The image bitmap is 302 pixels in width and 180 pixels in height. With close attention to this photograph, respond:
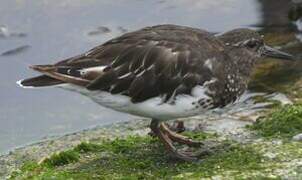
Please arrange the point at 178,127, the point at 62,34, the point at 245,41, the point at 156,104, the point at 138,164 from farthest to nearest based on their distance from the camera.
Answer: the point at 62,34 → the point at 178,127 → the point at 245,41 → the point at 138,164 → the point at 156,104

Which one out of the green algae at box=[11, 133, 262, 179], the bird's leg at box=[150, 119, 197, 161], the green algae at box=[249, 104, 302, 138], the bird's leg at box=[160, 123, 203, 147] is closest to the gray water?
the green algae at box=[11, 133, 262, 179]

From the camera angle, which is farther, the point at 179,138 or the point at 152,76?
the point at 179,138

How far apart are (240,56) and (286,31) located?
6.08 meters

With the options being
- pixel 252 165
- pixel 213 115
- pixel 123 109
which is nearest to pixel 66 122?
pixel 213 115

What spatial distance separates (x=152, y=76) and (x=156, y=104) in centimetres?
22

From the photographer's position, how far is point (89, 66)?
250 inches

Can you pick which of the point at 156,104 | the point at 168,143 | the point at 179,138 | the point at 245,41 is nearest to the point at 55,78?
the point at 156,104

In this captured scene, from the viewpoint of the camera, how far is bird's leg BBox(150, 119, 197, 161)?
6457mm

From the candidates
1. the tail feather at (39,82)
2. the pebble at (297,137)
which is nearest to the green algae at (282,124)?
the pebble at (297,137)

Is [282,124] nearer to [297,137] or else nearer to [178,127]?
[297,137]

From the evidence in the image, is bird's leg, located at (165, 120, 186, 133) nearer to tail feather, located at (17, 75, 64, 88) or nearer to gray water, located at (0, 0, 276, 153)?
tail feather, located at (17, 75, 64, 88)

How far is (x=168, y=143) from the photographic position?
259 inches

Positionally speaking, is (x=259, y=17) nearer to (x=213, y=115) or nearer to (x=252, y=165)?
(x=213, y=115)

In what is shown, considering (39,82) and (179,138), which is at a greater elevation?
(39,82)
